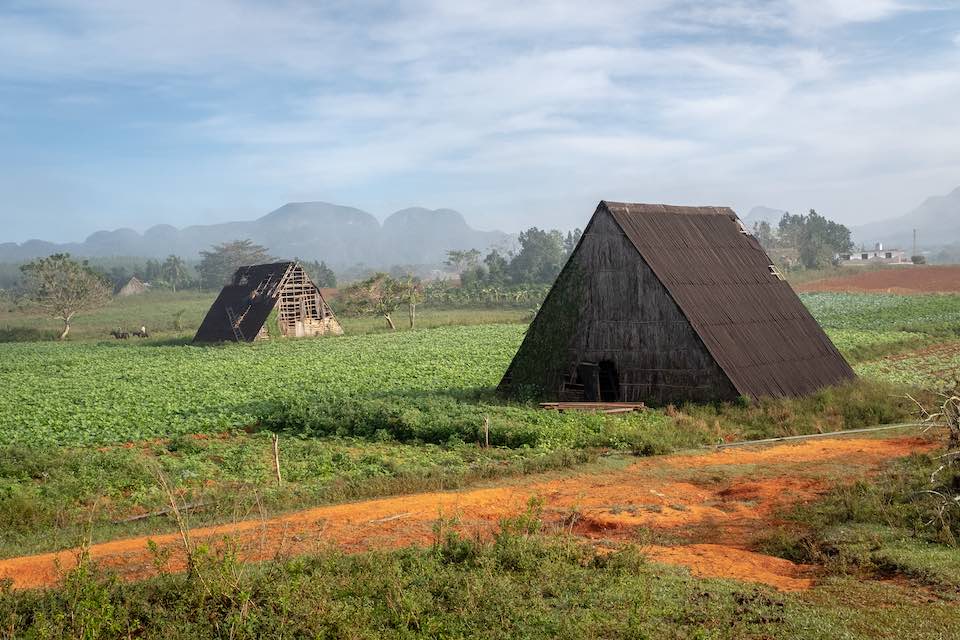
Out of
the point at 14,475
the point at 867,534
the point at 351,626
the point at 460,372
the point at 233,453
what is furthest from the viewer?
the point at 460,372

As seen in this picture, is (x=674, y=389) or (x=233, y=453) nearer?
(x=233, y=453)

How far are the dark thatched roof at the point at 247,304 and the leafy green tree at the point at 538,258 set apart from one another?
175ft

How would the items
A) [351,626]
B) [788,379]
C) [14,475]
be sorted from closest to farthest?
[351,626] < [14,475] < [788,379]

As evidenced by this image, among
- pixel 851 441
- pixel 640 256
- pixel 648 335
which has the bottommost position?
pixel 851 441

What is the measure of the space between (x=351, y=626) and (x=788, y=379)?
1688 cm

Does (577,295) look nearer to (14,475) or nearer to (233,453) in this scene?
(233,453)

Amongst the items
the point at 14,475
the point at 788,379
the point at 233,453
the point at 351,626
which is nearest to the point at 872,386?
the point at 788,379

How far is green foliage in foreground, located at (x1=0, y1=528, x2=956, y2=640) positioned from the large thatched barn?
40.0 feet

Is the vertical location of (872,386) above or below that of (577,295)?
below

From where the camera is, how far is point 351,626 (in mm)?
8852

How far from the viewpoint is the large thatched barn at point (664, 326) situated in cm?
2250

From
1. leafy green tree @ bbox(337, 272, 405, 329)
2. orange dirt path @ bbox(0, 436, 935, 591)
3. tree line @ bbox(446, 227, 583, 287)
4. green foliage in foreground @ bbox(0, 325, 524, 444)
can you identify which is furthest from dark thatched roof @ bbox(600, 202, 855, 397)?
tree line @ bbox(446, 227, 583, 287)

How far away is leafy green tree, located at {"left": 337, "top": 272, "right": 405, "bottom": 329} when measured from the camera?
2458 inches

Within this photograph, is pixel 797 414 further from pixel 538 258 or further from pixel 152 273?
pixel 152 273
